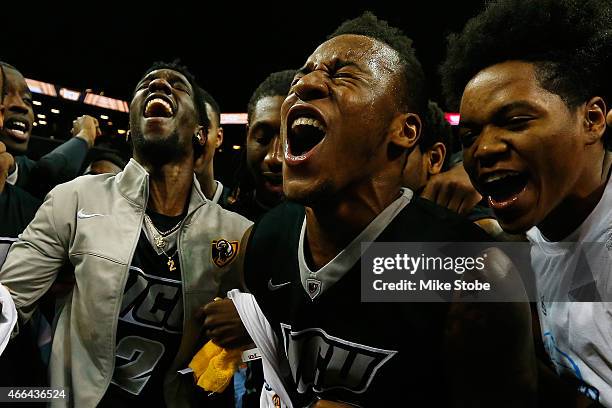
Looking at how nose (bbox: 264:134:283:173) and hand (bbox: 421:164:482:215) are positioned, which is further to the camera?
nose (bbox: 264:134:283:173)

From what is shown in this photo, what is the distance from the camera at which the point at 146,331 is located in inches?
56.4

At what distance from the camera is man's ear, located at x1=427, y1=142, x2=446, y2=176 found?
5.92 ft

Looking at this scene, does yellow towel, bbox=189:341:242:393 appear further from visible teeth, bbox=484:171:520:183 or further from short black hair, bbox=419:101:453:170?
short black hair, bbox=419:101:453:170

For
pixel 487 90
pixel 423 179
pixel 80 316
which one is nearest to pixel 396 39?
pixel 487 90

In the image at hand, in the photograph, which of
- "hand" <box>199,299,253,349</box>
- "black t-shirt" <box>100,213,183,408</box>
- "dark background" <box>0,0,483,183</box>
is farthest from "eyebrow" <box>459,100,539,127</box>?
"dark background" <box>0,0,483,183</box>

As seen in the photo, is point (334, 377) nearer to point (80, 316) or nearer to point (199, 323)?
point (199, 323)

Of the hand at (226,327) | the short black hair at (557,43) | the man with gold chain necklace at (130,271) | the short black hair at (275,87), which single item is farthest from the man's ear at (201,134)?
the short black hair at (557,43)

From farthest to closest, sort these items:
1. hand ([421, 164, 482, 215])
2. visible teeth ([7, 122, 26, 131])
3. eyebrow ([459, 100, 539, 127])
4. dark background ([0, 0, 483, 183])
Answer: dark background ([0, 0, 483, 183]) < visible teeth ([7, 122, 26, 131]) < hand ([421, 164, 482, 215]) < eyebrow ([459, 100, 539, 127])

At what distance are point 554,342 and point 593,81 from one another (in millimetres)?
527

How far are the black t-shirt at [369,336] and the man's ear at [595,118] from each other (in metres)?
0.28

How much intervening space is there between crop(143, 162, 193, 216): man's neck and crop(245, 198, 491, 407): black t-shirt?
0.57 metres

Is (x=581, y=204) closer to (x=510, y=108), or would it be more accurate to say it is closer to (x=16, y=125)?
(x=510, y=108)

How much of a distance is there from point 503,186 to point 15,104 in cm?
208

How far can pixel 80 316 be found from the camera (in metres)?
1.40
